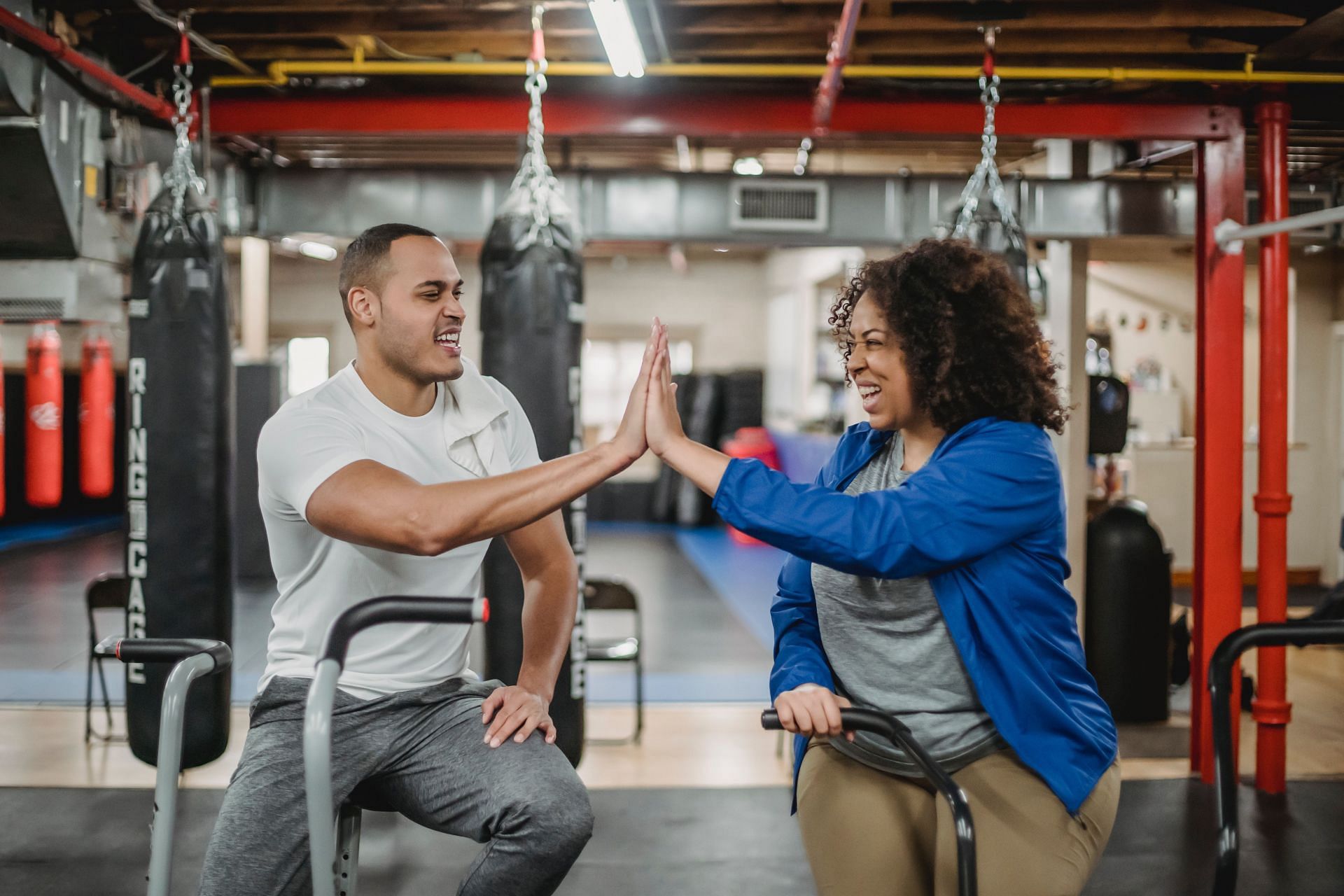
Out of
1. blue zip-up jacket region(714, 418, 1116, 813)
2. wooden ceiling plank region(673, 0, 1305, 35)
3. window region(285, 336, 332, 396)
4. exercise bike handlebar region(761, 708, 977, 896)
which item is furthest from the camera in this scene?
window region(285, 336, 332, 396)

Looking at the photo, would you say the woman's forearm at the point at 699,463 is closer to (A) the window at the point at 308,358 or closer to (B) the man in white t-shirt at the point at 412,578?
(B) the man in white t-shirt at the point at 412,578

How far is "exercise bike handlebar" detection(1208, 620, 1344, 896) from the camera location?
153 cm

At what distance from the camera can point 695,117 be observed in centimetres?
390

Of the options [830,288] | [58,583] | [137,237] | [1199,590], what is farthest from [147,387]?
[830,288]

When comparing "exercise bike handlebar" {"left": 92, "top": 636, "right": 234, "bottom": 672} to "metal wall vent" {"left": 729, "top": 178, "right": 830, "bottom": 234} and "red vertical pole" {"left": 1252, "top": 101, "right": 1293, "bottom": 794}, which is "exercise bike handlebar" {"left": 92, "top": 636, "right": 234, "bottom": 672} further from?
"red vertical pole" {"left": 1252, "top": 101, "right": 1293, "bottom": 794}

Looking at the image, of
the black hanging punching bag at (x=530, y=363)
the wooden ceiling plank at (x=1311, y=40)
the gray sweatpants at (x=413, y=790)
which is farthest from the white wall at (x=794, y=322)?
the gray sweatpants at (x=413, y=790)

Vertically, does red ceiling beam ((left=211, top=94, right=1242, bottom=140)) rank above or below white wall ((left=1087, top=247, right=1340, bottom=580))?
above

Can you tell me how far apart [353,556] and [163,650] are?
336mm

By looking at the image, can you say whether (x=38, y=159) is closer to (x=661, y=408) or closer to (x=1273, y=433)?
Result: (x=661, y=408)

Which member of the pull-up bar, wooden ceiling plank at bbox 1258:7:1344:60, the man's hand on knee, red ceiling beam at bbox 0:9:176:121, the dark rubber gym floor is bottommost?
the dark rubber gym floor

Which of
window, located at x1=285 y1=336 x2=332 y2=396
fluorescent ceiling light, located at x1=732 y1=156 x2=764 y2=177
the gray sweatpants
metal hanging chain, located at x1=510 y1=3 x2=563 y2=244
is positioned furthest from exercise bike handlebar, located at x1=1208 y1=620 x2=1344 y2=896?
window, located at x1=285 y1=336 x2=332 y2=396

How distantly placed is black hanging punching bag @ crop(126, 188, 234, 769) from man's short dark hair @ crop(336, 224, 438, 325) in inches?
57.1

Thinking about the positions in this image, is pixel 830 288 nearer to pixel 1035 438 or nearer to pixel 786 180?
pixel 786 180

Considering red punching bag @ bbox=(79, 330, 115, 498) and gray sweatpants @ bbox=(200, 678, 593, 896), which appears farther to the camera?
red punching bag @ bbox=(79, 330, 115, 498)
